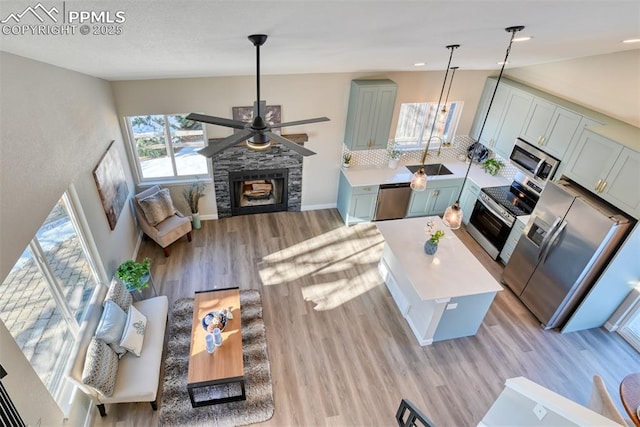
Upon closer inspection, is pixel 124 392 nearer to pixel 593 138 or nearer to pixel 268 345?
pixel 268 345

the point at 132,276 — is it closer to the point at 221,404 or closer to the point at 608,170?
the point at 221,404

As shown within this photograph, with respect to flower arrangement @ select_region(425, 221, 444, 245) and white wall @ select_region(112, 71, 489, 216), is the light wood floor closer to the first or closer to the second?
flower arrangement @ select_region(425, 221, 444, 245)

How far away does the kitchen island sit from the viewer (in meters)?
3.85

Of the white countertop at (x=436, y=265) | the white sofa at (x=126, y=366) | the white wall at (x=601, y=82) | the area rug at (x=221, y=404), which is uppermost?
the white wall at (x=601, y=82)

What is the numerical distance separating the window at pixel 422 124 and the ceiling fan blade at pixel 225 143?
160 inches

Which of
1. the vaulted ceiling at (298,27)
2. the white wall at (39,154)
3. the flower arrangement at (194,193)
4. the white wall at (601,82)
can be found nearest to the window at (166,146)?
the flower arrangement at (194,193)

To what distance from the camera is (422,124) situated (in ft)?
20.5

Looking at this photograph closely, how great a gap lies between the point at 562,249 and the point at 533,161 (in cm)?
146

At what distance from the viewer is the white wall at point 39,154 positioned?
2.41 m

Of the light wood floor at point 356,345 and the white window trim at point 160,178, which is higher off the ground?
the white window trim at point 160,178

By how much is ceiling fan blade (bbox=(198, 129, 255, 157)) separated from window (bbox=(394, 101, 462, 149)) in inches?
160

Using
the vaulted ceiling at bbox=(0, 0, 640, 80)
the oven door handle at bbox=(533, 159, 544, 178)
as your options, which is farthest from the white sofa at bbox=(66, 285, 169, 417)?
the oven door handle at bbox=(533, 159, 544, 178)

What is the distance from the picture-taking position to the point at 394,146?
20.7 feet

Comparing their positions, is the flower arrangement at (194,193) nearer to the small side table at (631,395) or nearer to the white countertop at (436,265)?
the white countertop at (436,265)
